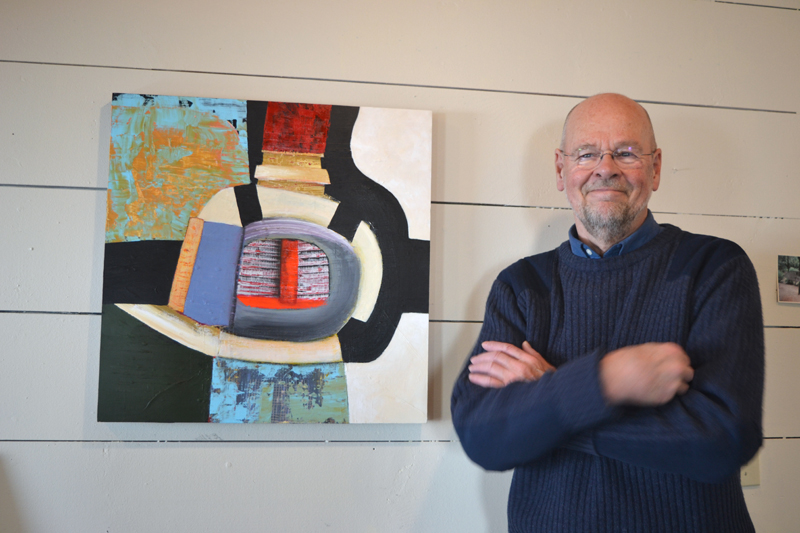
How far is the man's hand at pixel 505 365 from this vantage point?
101 cm

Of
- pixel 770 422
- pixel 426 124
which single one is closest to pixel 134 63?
pixel 426 124

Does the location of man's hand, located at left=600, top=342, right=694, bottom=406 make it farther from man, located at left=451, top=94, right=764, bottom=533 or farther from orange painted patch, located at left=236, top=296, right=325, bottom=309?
orange painted patch, located at left=236, top=296, right=325, bottom=309

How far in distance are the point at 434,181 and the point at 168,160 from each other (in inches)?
29.2

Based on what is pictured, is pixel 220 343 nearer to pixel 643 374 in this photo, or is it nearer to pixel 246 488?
pixel 246 488

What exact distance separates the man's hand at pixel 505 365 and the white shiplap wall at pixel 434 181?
390mm

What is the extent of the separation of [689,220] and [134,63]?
1685mm

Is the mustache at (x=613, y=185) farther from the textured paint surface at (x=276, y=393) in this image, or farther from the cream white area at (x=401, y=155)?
the textured paint surface at (x=276, y=393)

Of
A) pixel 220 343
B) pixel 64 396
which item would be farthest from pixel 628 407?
pixel 64 396

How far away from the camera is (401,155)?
1451mm

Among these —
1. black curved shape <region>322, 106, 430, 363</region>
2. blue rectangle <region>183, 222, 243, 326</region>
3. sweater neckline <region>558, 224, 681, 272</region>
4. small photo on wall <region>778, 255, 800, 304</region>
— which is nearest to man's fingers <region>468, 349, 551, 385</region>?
sweater neckline <region>558, 224, 681, 272</region>

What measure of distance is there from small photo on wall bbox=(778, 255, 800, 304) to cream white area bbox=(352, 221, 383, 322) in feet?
4.01

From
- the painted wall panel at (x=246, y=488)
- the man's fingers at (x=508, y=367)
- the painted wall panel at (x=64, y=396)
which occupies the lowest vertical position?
the painted wall panel at (x=246, y=488)

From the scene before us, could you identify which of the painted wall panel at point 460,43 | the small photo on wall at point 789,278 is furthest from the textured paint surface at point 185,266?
the small photo on wall at point 789,278

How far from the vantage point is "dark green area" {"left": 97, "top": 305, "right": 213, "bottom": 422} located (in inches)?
53.1
